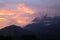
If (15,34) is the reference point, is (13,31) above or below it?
above

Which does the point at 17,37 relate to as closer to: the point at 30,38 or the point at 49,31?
the point at 30,38

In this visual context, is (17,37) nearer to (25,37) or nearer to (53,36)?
(25,37)

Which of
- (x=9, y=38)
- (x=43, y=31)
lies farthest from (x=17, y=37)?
(x=43, y=31)

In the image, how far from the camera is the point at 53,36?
416 inches

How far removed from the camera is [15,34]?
10.7 metres

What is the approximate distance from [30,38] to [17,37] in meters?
0.47

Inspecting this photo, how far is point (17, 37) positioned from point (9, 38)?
292 millimetres

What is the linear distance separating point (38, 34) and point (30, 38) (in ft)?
1.12

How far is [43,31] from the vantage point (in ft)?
34.9

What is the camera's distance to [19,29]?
416 inches

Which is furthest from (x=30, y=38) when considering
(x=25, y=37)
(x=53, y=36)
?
(x=53, y=36)

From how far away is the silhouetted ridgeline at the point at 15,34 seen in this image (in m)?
10.5

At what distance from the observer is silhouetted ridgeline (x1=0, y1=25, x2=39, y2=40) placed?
10523 mm

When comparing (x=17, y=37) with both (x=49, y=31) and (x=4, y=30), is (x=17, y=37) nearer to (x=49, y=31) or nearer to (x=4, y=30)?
(x=4, y=30)
